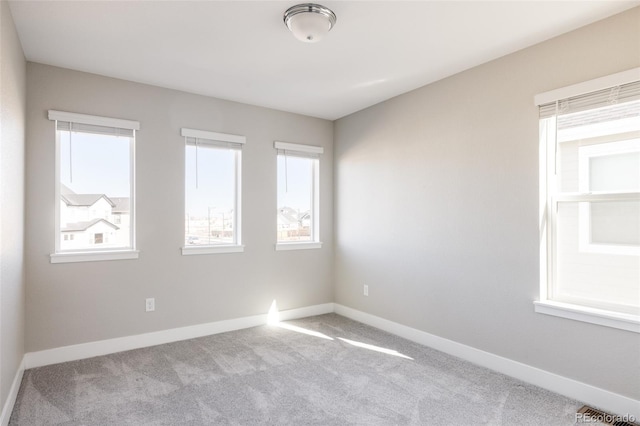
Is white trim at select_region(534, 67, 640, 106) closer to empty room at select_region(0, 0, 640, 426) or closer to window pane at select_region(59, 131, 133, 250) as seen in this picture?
empty room at select_region(0, 0, 640, 426)

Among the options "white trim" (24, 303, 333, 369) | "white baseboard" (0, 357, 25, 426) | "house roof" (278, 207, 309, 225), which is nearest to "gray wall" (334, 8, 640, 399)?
"house roof" (278, 207, 309, 225)

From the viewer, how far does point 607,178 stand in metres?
2.47

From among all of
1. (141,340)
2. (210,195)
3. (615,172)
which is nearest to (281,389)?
(141,340)

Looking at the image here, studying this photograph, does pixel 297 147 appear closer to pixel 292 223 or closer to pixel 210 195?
pixel 292 223

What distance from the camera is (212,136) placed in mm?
3857

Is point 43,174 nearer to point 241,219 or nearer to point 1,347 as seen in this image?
point 1,347

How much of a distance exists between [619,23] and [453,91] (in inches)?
47.7

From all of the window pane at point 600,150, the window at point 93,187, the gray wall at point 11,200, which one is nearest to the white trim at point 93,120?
the window at point 93,187

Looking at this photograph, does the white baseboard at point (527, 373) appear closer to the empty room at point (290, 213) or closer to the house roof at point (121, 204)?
the empty room at point (290, 213)

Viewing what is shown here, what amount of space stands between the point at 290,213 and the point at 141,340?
6.88 feet

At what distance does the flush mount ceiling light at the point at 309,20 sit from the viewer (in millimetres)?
2217

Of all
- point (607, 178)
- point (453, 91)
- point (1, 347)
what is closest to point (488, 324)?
point (607, 178)

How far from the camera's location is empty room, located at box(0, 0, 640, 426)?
232 cm

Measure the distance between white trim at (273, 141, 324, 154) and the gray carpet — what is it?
224 centimetres
